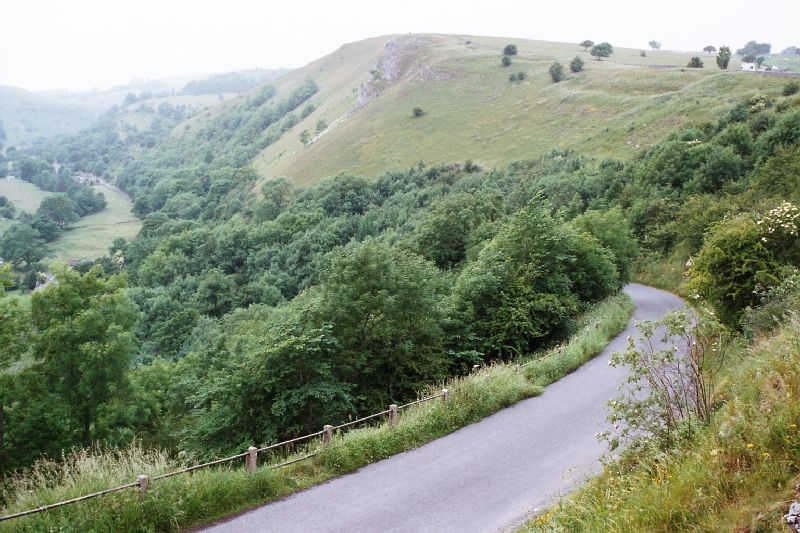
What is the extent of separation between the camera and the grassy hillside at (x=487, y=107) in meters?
60.8

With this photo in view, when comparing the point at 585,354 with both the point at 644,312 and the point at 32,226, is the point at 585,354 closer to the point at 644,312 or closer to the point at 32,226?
the point at 644,312

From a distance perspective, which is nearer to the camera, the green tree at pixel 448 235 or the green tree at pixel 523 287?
the green tree at pixel 523 287

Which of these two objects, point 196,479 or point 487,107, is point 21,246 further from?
point 196,479

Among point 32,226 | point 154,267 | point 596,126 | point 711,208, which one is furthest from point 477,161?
point 32,226

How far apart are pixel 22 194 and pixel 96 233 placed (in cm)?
6348

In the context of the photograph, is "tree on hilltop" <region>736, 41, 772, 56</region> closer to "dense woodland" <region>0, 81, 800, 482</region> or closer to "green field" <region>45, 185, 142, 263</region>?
"dense woodland" <region>0, 81, 800, 482</region>

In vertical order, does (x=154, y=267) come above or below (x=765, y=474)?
below

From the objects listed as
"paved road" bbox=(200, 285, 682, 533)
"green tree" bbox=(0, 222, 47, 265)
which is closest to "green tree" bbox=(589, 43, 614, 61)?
"paved road" bbox=(200, 285, 682, 533)

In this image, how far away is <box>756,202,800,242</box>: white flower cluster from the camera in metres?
17.5

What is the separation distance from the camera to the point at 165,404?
85.9 feet

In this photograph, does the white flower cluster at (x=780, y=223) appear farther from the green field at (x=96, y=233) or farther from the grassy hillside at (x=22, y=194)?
the grassy hillside at (x=22, y=194)

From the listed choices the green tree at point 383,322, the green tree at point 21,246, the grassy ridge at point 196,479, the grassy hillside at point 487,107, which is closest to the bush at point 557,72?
the grassy hillside at point 487,107

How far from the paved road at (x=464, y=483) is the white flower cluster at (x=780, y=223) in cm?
929

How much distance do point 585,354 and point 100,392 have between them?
62.8ft
